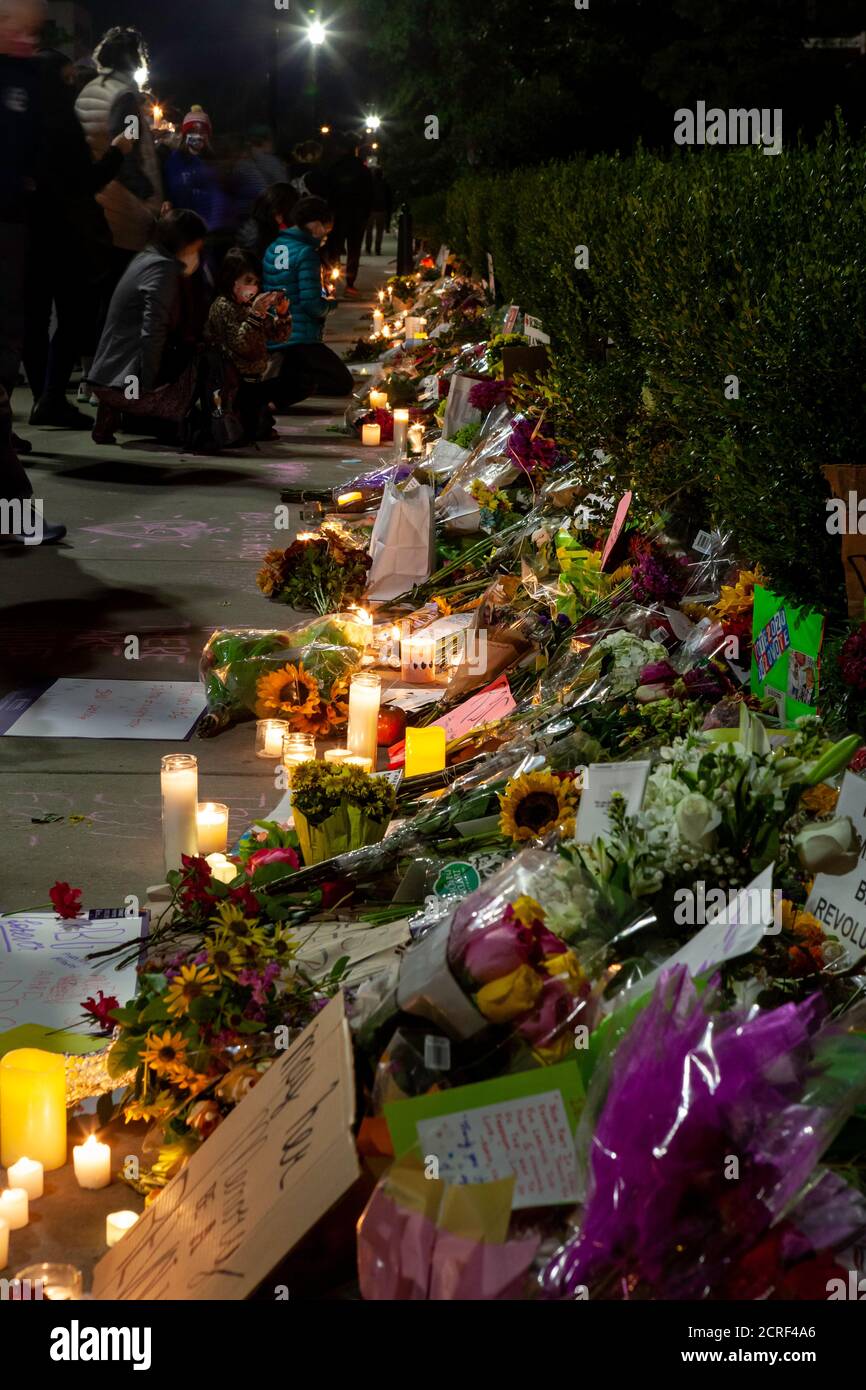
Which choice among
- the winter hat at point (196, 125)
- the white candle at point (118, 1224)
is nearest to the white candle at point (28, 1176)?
the white candle at point (118, 1224)

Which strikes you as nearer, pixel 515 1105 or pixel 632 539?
pixel 515 1105

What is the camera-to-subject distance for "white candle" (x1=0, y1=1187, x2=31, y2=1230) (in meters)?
2.64

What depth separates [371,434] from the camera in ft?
37.4

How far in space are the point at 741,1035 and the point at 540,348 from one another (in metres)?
6.76

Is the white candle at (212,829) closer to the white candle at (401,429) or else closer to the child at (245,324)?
the white candle at (401,429)

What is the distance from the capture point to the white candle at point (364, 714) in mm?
4871

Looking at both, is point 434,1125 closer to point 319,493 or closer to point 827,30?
point 319,493

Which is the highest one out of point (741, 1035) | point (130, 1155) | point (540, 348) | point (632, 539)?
point (540, 348)

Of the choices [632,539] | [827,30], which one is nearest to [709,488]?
[632,539]

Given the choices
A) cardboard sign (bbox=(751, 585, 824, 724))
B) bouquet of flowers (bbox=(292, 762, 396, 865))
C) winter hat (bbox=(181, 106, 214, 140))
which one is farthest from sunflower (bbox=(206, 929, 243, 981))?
winter hat (bbox=(181, 106, 214, 140))

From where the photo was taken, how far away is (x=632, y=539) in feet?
16.4

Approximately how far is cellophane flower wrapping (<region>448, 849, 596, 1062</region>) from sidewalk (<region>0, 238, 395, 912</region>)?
2035 millimetres

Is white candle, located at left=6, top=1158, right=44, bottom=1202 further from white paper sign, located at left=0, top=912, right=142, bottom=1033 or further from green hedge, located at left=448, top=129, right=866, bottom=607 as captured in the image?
green hedge, located at left=448, top=129, right=866, bottom=607

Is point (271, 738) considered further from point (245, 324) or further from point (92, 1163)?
point (245, 324)
